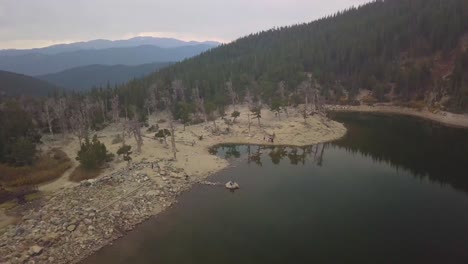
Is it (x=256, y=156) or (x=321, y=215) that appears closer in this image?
(x=321, y=215)

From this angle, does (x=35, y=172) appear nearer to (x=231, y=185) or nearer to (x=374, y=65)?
(x=231, y=185)

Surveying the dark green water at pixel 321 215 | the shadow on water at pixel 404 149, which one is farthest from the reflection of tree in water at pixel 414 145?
the dark green water at pixel 321 215

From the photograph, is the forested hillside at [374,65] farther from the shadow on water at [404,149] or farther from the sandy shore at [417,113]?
the shadow on water at [404,149]

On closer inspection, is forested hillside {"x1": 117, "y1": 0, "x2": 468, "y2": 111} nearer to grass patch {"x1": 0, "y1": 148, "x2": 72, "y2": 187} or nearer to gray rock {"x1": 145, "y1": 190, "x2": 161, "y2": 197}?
grass patch {"x1": 0, "y1": 148, "x2": 72, "y2": 187}

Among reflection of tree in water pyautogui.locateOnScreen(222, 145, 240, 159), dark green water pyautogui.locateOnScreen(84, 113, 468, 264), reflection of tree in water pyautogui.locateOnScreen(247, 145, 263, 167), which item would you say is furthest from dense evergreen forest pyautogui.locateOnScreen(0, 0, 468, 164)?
dark green water pyautogui.locateOnScreen(84, 113, 468, 264)

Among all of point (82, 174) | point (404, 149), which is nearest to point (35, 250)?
point (82, 174)
